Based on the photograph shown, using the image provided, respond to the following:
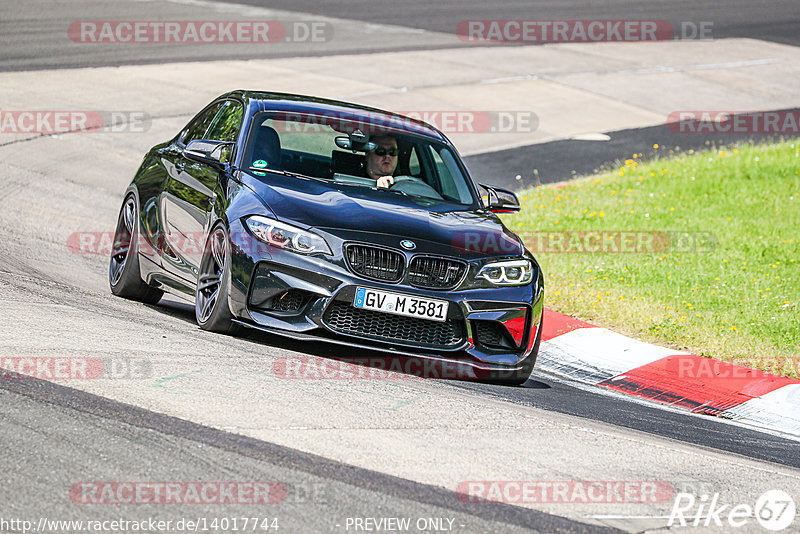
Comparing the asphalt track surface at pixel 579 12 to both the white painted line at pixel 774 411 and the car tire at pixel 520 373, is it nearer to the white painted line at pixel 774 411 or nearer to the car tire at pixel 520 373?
the white painted line at pixel 774 411

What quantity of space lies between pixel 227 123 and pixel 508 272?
265 cm

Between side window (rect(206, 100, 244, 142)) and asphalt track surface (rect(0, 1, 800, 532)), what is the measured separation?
1.37m

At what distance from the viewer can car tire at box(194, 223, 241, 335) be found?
283 inches

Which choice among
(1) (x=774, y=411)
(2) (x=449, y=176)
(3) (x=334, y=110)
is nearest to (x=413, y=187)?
(2) (x=449, y=176)

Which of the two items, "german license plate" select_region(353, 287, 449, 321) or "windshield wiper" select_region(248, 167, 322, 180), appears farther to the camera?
"windshield wiper" select_region(248, 167, 322, 180)

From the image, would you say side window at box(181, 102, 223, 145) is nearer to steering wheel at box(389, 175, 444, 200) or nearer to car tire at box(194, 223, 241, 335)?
steering wheel at box(389, 175, 444, 200)

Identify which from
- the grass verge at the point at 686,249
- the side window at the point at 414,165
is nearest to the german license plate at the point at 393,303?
the side window at the point at 414,165

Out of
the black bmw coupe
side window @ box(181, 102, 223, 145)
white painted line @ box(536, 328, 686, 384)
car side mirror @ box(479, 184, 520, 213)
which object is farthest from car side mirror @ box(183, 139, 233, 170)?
white painted line @ box(536, 328, 686, 384)

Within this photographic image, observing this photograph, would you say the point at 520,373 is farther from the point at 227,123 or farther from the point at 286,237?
the point at 227,123

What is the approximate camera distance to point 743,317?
1007 centimetres

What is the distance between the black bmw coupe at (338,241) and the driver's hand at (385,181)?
0.4 inches

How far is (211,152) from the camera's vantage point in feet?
26.8

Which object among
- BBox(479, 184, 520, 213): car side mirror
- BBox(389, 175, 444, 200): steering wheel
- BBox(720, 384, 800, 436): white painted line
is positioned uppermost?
BBox(389, 175, 444, 200): steering wheel

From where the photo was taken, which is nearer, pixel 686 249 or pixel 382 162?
pixel 382 162
